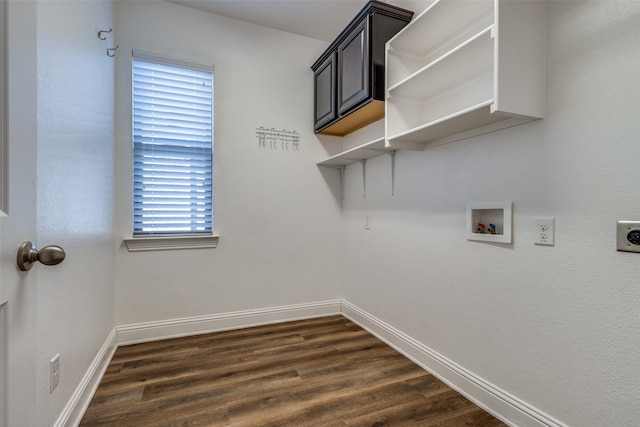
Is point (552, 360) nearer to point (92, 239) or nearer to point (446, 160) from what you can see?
point (446, 160)

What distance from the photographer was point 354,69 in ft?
7.67

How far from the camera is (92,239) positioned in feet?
6.10

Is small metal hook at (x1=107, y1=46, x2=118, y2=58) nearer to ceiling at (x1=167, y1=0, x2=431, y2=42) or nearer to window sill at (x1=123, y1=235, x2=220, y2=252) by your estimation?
ceiling at (x1=167, y1=0, x2=431, y2=42)

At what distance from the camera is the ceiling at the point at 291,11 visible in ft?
8.37

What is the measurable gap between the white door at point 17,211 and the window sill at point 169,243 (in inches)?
70.4

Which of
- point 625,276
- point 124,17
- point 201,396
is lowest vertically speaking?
point 201,396

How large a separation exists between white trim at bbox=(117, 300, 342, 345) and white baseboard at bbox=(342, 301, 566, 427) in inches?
26.5

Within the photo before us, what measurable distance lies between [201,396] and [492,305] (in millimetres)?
1707

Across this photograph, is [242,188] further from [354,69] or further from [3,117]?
[3,117]

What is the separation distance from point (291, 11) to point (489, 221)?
7.64ft

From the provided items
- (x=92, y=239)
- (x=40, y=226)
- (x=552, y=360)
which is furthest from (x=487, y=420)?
(x=92, y=239)

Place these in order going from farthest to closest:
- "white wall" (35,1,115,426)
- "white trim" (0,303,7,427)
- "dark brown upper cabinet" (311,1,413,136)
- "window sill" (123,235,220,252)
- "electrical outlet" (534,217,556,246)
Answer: "window sill" (123,235,220,252)
"dark brown upper cabinet" (311,1,413,136)
"electrical outlet" (534,217,556,246)
"white wall" (35,1,115,426)
"white trim" (0,303,7,427)

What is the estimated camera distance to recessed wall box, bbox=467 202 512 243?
1582 millimetres

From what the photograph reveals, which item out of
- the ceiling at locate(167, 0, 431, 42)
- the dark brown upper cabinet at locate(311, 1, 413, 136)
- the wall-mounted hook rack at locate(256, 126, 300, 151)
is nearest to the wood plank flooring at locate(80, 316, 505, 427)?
the wall-mounted hook rack at locate(256, 126, 300, 151)
